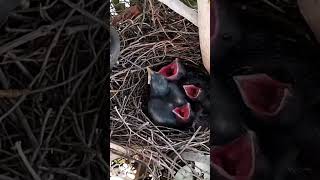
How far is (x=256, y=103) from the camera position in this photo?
1.53ft

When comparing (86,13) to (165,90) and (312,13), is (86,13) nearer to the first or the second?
(165,90)

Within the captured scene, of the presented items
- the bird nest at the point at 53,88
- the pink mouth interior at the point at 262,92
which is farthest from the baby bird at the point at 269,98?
the bird nest at the point at 53,88

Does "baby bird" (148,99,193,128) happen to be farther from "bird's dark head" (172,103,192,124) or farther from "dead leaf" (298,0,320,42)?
"dead leaf" (298,0,320,42)

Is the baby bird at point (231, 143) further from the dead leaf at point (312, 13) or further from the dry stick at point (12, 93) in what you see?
the dry stick at point (12, 93)

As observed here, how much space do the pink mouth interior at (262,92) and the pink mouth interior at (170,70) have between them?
27 cm

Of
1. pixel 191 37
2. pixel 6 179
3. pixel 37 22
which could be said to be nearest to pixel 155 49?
pixel 191 37

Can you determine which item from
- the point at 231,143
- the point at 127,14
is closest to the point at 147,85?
the point at 127,14

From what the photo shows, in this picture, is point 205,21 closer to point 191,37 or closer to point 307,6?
point 191,37

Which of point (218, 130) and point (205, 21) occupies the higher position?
point (205, 21)

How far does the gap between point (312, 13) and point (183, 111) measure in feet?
1.01

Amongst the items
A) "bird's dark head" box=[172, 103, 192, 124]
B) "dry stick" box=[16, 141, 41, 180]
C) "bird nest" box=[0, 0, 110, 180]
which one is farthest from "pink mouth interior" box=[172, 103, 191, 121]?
"dry stick" box=[16, 141, 41, 180]

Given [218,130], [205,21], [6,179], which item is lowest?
[6,179]

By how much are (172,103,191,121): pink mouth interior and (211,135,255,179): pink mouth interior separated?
22cm

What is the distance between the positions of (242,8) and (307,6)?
0.06 meters
